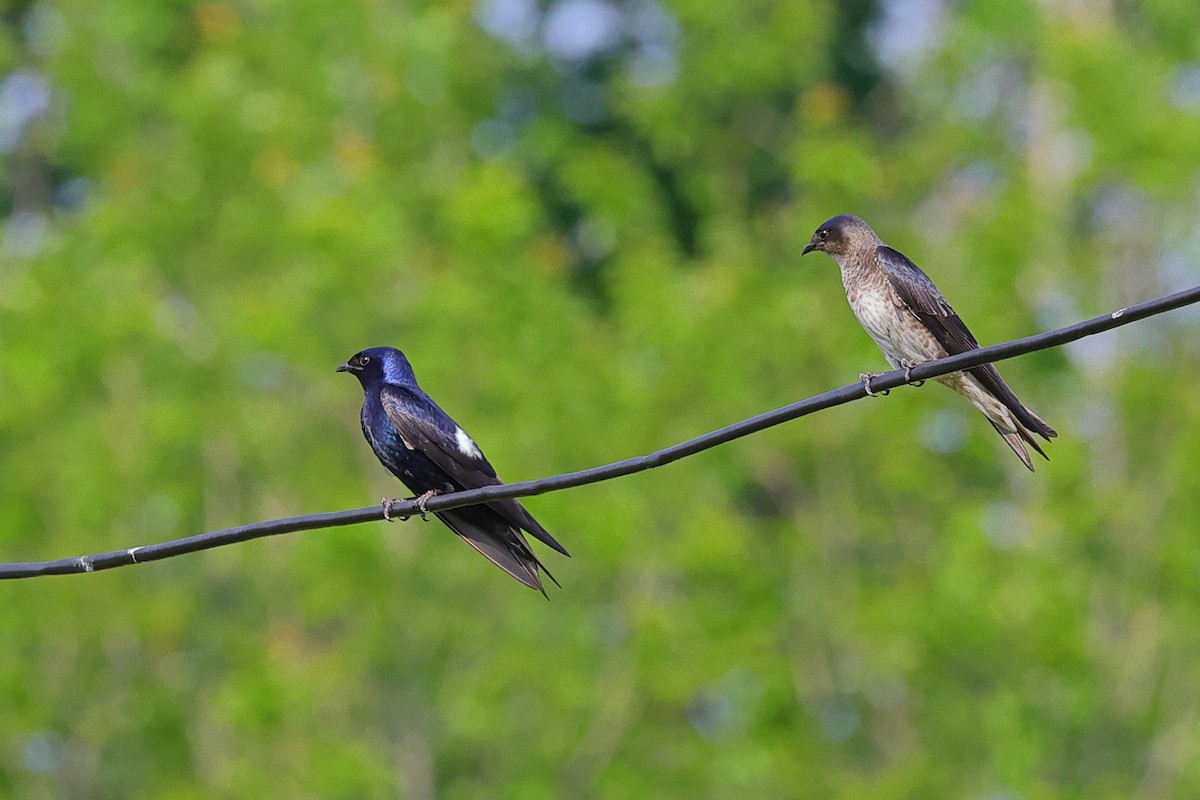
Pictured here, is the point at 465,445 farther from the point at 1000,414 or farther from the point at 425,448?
the point at 1000,414

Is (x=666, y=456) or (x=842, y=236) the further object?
(x=842, y=236)

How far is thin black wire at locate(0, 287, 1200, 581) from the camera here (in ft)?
19.2

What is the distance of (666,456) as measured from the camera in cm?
626

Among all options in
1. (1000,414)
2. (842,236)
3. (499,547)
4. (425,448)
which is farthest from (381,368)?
(1000,414)

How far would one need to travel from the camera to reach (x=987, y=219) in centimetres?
2173

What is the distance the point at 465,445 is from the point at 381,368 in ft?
3.12

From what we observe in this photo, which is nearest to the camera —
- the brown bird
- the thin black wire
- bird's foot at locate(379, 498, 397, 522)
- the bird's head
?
the thin black wire

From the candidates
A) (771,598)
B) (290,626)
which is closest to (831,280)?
(771,598)

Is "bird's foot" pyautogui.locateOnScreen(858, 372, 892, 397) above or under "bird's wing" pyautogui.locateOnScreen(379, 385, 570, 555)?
under

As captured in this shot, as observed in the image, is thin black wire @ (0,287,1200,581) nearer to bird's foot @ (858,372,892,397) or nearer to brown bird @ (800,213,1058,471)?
bird's foot @ (858,372,892,397)

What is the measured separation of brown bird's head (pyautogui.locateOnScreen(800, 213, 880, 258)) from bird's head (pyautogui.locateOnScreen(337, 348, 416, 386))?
2.00 meters

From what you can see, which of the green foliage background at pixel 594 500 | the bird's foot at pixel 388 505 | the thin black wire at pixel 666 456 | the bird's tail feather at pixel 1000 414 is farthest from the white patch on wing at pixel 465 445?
the green foliage background at pixel 594 500

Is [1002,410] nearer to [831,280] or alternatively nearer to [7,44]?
[831,280]

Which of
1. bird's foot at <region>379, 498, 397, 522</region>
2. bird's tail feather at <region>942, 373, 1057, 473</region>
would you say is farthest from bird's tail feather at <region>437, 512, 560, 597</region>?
bird's tail feather at <region>942, 373, 1057, 473</region>
